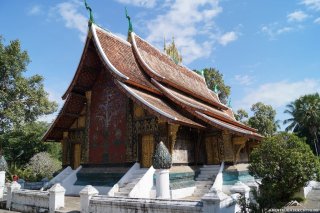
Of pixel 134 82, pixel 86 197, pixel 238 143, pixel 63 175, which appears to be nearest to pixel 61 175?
pixel 63 175

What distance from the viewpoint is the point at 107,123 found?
537 inches

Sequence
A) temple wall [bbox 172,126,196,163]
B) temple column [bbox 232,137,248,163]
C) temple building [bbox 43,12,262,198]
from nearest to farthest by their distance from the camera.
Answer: temple building [bbox 43,12,262,198] < temple wall [bbox 172,126,196,163] < temple column [bbox 232,137,248,163]

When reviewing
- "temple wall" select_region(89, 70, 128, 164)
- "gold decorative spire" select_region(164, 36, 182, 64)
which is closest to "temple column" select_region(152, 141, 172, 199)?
"temple wall" select_region(89, 70, 128, 164)

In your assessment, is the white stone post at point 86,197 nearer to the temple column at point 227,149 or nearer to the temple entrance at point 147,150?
the temple entrance at point 147,150

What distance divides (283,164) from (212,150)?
441 cm

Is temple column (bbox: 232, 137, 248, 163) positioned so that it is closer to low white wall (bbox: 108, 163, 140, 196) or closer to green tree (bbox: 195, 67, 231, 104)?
low white wall (bbox: 108, 163, 140, 196)

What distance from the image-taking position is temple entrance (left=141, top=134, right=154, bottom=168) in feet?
39.4

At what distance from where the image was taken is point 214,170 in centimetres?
1280

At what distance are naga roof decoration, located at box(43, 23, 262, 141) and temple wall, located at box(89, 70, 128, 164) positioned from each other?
2.45 feet

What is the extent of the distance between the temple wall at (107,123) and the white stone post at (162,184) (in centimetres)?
455

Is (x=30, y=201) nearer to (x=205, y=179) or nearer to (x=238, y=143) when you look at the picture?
(x=205, y=179)

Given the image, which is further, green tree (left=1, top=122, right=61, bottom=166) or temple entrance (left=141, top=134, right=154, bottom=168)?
green tree (left=1, top=122, right=61, bottom=166)

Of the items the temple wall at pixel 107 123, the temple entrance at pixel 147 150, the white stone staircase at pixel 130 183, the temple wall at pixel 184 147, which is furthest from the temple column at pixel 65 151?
the temple wall at pixel 184 147

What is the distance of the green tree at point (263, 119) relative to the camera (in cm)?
3275
